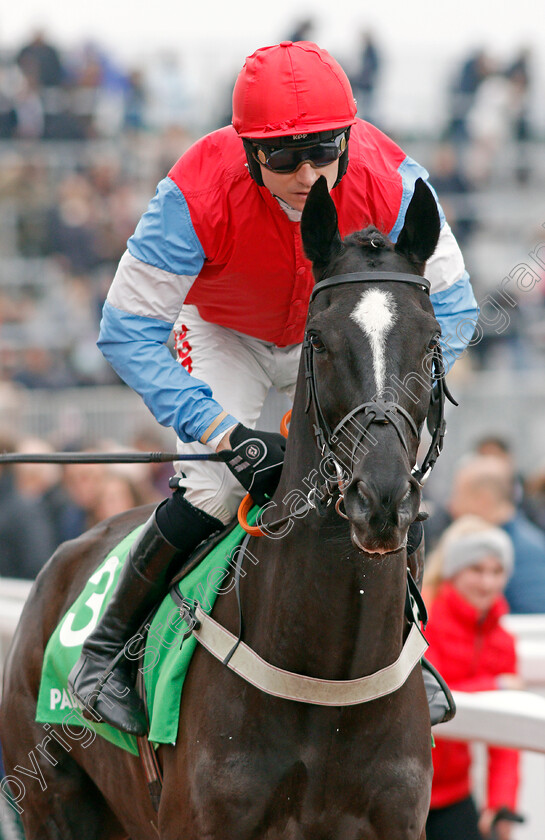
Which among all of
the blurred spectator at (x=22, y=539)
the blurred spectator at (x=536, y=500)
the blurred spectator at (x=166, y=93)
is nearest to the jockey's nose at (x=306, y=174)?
the blurred spectator at (x=22, y=539)

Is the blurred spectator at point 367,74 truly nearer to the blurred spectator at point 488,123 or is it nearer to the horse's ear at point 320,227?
the blurred spectator at point 488,123

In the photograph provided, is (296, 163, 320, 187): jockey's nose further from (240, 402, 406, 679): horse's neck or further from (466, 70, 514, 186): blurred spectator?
(466, 70, 514, 186): blurred spectator

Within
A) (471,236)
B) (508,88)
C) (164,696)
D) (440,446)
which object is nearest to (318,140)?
(440,446)

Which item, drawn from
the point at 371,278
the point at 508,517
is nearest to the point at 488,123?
the point at 508,517

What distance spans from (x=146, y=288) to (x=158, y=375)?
0.28m

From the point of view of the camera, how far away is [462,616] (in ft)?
16.1

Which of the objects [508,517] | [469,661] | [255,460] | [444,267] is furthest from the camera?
[508,517]

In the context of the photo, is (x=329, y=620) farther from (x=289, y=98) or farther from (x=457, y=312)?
(x=289, y=98)

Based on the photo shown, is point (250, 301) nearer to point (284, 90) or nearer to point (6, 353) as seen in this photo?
point (284, 90)

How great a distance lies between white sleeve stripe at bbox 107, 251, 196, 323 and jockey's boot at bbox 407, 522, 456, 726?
1.05 m

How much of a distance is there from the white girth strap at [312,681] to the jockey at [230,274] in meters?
0.46

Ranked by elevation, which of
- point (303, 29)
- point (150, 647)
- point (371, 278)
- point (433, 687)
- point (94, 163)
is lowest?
point (94, 163)

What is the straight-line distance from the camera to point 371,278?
3.02m

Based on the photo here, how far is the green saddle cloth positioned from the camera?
3.44m
